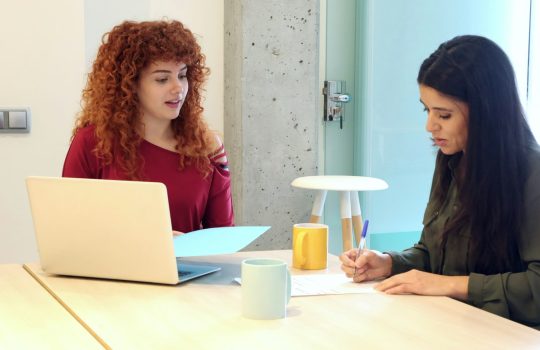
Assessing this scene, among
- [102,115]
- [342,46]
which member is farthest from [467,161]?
[342,46]

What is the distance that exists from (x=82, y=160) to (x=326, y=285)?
3.29 ft

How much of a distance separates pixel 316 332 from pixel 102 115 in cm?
130

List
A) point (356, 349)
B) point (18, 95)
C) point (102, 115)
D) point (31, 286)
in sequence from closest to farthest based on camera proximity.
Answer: point (356, 349) < point (31, 286) < point (102, 115) < point (18, 95)

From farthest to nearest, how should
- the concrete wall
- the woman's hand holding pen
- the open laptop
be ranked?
1. the concrete wall
2. the woman's hand holding pen
3. the open laptop

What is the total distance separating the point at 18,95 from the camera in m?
3.30

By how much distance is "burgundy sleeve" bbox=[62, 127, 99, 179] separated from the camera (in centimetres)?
236

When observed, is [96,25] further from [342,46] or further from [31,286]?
[31,286]

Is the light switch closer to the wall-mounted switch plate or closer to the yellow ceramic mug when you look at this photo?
the wall-mounted switch plate

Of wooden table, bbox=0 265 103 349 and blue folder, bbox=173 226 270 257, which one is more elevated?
blue folder, bbox=173 226 270 257

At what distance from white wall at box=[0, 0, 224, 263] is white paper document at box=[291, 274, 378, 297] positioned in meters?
1.92

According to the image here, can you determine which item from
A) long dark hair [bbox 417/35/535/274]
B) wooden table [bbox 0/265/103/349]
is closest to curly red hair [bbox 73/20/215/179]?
wooden table [bbox 0/265/103/349]

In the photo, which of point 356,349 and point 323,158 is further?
point 323,158

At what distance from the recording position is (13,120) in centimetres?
329

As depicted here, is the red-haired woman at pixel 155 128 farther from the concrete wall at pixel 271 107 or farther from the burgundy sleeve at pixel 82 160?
the concrete wall at pixel 271 107
